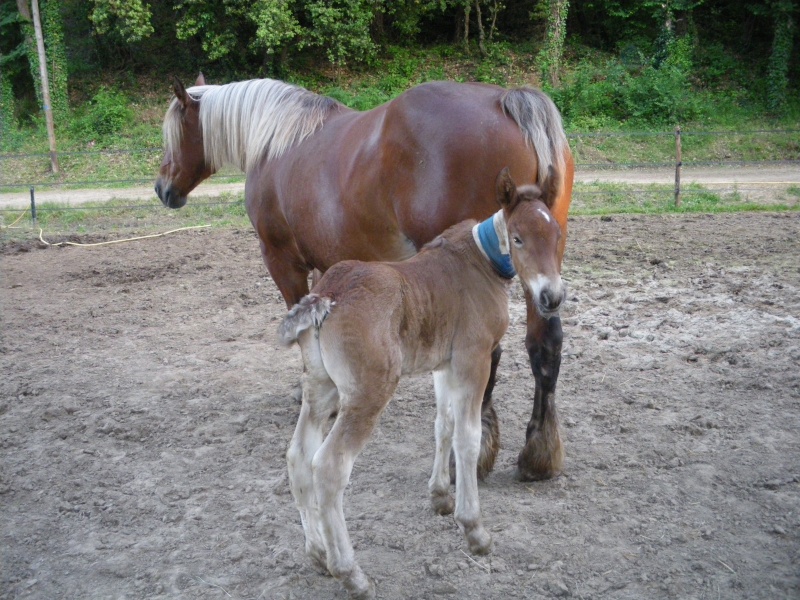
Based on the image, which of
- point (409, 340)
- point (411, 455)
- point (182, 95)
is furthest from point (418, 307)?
point (182, 95)

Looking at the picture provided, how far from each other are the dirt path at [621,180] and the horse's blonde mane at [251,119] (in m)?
9.14

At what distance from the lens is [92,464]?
14.3 ft

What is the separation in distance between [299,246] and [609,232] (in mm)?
5825

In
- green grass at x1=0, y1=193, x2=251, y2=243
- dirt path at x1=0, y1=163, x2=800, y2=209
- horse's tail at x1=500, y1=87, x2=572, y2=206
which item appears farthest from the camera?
dirt path at x1=0, y1=163, x2=800, y2=209

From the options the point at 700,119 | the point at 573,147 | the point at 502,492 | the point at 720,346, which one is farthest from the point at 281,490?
the point at 700,119

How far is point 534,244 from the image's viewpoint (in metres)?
3.13

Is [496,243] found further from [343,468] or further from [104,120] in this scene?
[104,120]

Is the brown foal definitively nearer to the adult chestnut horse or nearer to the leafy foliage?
the adult chestnut horse

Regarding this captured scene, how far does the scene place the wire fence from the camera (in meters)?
12.8

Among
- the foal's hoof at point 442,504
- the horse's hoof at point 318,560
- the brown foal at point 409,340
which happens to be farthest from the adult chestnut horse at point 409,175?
the horse's hoof at point 318,560

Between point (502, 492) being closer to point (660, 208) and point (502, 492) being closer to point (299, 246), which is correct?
point (299, 246)

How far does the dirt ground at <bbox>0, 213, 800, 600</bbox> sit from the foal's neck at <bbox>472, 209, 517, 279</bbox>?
1.28m

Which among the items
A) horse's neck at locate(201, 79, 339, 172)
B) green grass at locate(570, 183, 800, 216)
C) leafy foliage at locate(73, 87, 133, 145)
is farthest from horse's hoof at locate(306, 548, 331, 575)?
leafy foliage at locate(73, 87, 133, 145)

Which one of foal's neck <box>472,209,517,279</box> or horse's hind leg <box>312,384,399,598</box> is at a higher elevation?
foal's neck <box>472,209,517,279</box>
